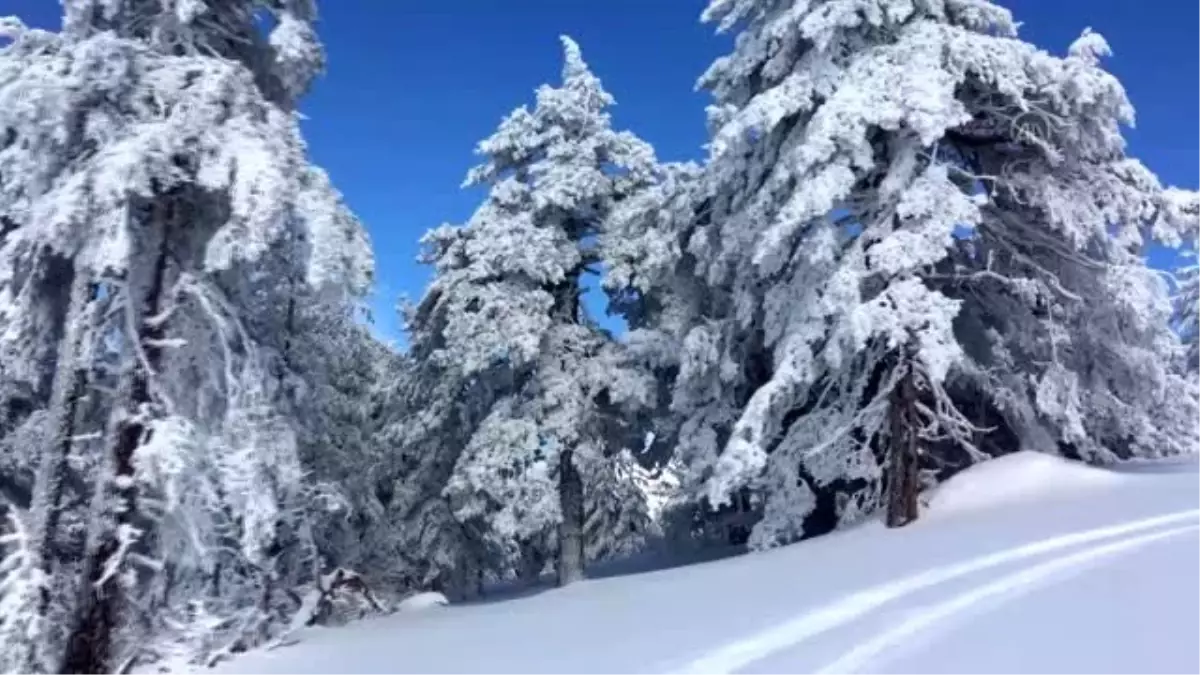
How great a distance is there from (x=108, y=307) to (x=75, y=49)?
7.78ft

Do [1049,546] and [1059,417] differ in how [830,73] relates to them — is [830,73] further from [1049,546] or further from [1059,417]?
[1049,546]

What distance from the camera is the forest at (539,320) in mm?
9438

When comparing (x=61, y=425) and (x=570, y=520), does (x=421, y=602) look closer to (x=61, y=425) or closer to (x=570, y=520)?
(x=570, y=520)

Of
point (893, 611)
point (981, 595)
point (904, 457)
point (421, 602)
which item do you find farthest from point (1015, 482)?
point (421, 602)

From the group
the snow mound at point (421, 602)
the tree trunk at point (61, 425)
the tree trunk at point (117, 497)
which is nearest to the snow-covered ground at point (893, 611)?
the tree trunk at point (117, 497)

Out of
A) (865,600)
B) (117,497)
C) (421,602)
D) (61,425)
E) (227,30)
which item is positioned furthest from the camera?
(421,602)

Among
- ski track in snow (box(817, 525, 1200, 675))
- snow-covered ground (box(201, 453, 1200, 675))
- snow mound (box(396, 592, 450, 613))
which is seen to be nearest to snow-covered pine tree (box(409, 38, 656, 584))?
snow mound (box(396, 592, 450, 613))

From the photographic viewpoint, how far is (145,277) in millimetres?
9875

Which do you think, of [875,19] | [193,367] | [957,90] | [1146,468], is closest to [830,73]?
[875,19]

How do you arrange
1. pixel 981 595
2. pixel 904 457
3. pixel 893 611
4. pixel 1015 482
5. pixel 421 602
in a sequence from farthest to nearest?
1. pixel 421 602
2. pixel 1015 482
3. pixel 904 457
4. pixel 981 595
5. pixel 893 611

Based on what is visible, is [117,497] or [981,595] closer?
[981,595]

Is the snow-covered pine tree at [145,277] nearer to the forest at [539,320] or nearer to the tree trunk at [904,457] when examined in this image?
the forest at [539,320]

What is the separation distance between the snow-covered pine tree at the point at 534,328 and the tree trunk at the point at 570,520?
24 mm

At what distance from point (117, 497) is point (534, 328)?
9530mm
